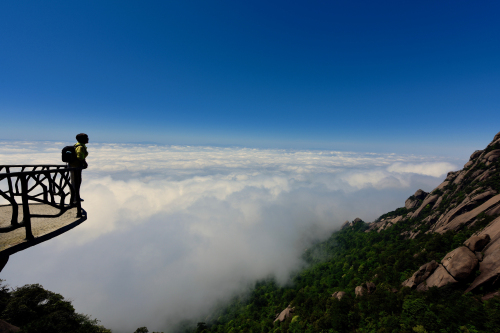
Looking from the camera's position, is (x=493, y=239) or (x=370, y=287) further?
(x=370, y=287)

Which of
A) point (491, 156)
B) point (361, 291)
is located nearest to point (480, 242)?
point (361, 291)

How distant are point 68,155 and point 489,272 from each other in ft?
134

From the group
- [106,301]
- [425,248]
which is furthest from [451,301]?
[106,301]

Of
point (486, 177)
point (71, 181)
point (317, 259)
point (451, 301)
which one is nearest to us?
point (71, 181)

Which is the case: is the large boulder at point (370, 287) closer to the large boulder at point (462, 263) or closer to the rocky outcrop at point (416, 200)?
the large boulder at point (462, 263)

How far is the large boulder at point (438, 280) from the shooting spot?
83.5ft

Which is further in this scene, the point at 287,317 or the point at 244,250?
the point at 244,250

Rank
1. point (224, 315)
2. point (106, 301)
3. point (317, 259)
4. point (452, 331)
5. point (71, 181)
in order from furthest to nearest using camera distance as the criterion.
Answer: point (106, 301), point (317, 259), point (224, 315), point (452, 331), point (71, 181)

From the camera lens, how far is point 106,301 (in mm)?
145375

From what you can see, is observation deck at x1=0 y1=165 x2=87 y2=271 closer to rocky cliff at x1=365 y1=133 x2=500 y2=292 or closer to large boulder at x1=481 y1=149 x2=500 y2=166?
rocky cliff at x1=365 y1=133 x2=500 y2=292

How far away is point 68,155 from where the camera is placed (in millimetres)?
6266

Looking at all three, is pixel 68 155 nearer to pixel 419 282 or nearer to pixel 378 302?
pixel 378 302

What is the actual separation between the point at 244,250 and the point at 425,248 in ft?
508

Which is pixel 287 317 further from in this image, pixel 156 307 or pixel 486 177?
pixel 156 307
